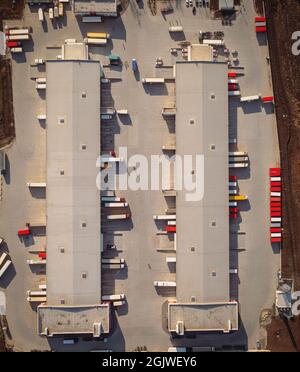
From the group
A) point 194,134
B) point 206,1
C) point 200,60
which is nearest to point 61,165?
→ point 194,134

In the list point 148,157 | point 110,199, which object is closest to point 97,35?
point 148,157

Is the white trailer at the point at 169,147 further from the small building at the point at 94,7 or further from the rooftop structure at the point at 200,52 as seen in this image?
the small building at the point at 94,7

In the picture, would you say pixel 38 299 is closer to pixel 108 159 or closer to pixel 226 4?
pixel 108 159

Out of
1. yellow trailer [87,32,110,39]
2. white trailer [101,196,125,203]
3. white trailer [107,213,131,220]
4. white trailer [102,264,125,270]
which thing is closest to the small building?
yellow trailer [87,32,110,39]

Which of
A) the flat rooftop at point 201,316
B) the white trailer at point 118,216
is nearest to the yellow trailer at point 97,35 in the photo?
the white trailer at point 118,216
